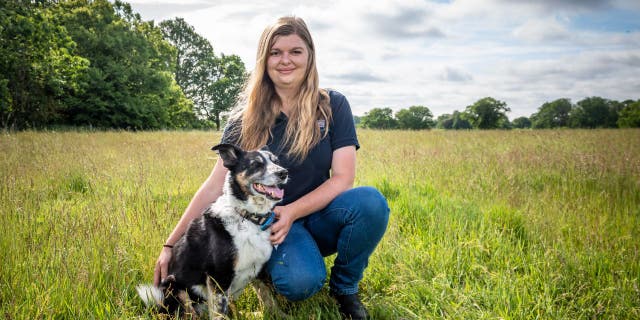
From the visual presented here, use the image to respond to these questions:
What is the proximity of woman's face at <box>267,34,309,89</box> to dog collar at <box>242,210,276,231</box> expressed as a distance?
1.13m

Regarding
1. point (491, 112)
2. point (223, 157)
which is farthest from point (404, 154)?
point (491, 112)

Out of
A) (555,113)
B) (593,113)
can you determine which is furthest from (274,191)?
(555,113)

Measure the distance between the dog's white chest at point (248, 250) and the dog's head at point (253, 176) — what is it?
0.17m

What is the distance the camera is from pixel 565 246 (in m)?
3.30

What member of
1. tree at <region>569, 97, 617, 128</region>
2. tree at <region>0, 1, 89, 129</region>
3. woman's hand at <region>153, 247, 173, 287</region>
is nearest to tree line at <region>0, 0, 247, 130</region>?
tree at <region>0, 1, 89, 129</region>

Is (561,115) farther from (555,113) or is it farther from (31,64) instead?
(31,64)

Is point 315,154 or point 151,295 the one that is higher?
point 315,154

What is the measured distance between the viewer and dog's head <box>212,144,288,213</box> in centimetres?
256

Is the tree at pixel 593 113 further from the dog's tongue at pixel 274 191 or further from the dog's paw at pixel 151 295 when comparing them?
the dog's paw at pixel 151 295

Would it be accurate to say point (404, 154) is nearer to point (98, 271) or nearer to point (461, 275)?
point (461, 275)

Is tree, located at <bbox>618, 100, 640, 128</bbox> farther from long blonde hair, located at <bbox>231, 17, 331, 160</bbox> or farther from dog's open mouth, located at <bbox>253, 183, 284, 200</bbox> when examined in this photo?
dog's open mouth, located at <bbox>253, 183, 284, 200</bbox>

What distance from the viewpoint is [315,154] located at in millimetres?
3045

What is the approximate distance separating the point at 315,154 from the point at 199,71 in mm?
43264

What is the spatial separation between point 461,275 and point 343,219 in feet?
3.43
